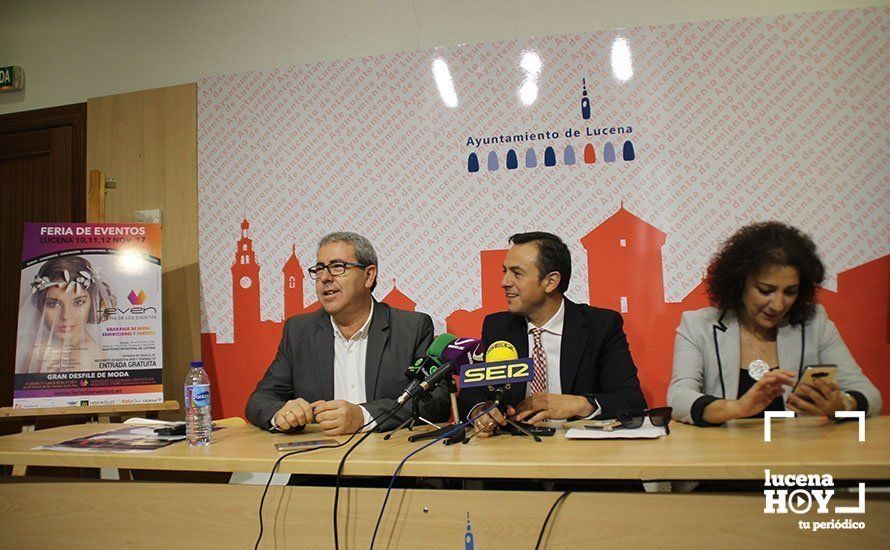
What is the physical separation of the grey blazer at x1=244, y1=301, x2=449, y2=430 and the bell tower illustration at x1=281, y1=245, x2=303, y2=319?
79 centimetres

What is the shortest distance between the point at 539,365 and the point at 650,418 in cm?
66

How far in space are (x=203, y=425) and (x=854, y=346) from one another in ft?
9.07

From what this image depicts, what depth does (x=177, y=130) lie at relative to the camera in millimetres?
3809

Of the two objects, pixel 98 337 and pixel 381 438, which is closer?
pixel 381 438

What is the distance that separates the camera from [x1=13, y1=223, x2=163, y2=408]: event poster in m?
3.22

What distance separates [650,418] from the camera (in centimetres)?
203

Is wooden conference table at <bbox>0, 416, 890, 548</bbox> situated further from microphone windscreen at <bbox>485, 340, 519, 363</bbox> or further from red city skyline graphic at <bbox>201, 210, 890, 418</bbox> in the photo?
red city skyline graphic at <bbox>201, 210, 890, 418</bbox>

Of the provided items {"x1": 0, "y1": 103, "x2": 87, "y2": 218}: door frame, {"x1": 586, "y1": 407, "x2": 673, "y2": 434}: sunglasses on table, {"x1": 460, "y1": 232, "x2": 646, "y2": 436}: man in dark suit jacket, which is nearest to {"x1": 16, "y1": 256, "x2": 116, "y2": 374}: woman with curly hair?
{"x1": 0, "y1": 103, "x2": 87, "y2": 218}: door frame

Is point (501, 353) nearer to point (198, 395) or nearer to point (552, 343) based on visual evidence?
point (552, 343)

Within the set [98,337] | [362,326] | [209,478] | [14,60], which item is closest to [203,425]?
[209,478]

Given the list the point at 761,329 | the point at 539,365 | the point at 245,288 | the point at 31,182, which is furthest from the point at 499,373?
the point at 31,182

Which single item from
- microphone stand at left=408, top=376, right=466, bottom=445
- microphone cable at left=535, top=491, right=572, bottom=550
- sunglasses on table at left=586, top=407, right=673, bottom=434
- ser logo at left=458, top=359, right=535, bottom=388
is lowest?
microphone cable at left=535, top=491, right=572, bottom=550

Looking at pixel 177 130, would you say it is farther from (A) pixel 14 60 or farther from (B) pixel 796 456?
(B) pixel 796 456

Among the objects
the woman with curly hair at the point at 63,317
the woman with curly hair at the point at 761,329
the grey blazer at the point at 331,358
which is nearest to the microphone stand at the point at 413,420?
the grey blazer at the point at 331,358
